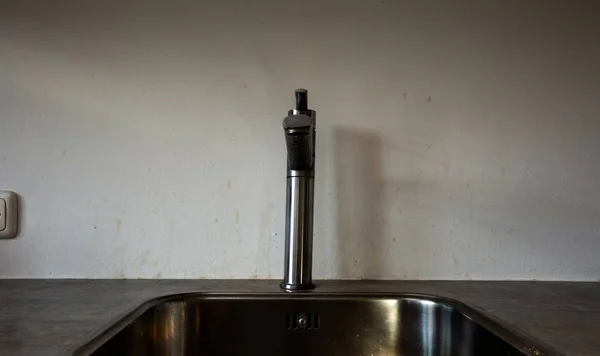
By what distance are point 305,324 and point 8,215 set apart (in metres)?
0.59

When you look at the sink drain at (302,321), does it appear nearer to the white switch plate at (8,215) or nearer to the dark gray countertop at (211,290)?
the dark gray countertop at (211,290)

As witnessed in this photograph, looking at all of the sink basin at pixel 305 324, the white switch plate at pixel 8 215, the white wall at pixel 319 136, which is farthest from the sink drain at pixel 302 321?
the white switch plate at pixel 8 215

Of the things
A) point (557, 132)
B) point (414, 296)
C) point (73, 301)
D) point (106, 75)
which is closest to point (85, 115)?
point (106, 75)

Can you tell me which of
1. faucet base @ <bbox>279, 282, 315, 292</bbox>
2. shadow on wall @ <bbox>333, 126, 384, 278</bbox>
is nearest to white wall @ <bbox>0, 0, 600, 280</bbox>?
shadow on wall @ <bbox>333, 126, 384, 278</bbox>

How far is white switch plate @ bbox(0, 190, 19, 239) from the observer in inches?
35.8

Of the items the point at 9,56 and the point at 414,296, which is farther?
the point at 9,56

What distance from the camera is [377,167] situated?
941mm

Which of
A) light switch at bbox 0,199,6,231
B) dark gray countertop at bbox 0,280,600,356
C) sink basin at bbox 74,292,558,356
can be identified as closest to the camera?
dark gray countertop at bbox 0,280,600,356

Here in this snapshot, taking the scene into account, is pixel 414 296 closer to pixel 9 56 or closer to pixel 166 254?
pixel 166 254

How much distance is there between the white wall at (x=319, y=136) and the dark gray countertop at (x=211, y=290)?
5 cm

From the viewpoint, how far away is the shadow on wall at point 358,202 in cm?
93

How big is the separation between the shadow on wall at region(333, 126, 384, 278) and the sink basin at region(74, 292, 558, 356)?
0.45ft

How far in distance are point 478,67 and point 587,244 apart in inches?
15.8

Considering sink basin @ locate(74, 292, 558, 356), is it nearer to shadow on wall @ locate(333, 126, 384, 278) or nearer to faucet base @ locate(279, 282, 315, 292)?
faucet base @ locate(279, 282, 315, 292)
